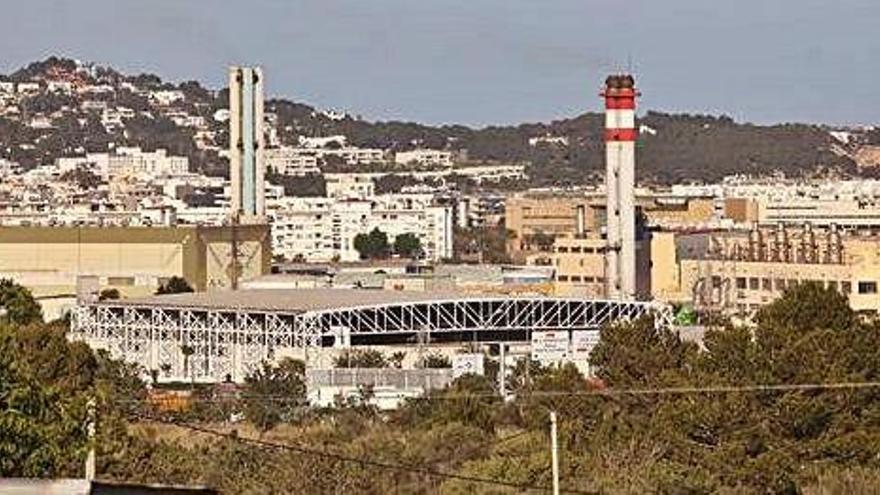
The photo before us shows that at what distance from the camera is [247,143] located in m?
71.9

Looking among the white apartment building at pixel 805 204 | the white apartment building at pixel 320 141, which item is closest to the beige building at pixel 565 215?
the white apartment building at pixel 805 204

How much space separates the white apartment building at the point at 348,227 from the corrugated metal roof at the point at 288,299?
168 feet

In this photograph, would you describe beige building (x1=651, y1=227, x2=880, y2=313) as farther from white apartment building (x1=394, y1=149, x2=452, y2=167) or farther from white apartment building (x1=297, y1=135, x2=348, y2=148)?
white apartment building (x1=297, y1=135, x2=348, y2=148)

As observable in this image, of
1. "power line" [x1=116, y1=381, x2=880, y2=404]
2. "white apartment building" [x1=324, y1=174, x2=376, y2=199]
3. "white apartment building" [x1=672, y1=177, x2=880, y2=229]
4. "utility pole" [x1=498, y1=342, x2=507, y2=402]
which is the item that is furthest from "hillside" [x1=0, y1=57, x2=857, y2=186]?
"power line" [x1=116, y1=381, x2=880, y2=404]

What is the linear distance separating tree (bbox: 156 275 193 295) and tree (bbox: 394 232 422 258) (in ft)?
130

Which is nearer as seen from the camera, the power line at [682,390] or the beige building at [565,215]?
the power line at [682,390]

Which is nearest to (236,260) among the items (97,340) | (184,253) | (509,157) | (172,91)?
(184,253)

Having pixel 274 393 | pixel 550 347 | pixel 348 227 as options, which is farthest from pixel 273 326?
pixel 348 227

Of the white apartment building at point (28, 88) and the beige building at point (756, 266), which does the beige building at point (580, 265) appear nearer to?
the beige building at point (756, 266)

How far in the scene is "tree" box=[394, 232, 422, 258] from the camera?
10225cm

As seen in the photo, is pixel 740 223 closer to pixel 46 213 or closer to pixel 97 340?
pixel 46 213

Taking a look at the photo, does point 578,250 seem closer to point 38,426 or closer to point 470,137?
point 38,426

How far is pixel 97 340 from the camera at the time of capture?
4947 cm

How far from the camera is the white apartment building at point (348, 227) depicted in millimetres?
104500
